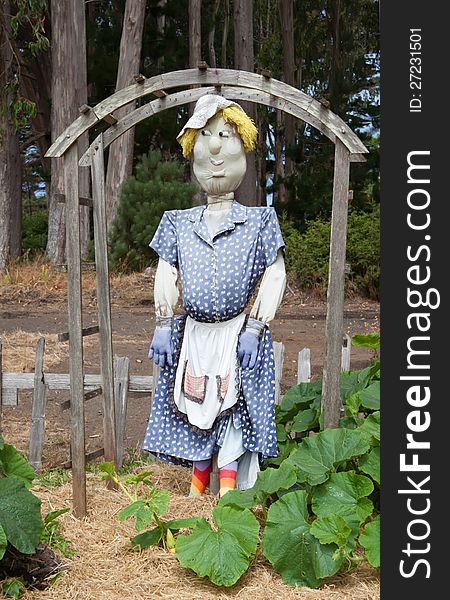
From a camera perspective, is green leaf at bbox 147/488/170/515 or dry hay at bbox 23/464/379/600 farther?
green leaf at bbox 147/488/170/515

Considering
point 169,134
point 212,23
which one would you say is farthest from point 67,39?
point 212,23

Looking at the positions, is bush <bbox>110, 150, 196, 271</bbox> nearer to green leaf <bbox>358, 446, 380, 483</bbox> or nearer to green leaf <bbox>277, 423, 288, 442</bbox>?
green leaf <bbox>277, 423, 288, 442</bbox>

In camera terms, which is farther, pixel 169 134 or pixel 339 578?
pixel 169 134

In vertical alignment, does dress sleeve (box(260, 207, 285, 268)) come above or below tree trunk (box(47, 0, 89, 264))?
below

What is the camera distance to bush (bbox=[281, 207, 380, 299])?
38.3 ft

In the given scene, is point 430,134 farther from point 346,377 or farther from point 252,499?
point 346,377

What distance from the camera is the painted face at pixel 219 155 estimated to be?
3.88m

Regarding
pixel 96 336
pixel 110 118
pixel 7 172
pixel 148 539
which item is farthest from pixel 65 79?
pixel 148 539

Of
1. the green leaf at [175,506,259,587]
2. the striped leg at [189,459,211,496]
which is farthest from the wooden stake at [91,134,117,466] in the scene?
the green leaf at [175,506,259,587]

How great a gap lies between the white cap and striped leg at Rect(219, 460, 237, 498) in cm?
160

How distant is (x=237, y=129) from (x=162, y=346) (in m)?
1.09

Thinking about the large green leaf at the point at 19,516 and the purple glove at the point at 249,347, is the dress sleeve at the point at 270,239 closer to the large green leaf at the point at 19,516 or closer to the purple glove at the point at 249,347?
the purple glove at the point at 249,347

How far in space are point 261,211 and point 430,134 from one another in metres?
1.33

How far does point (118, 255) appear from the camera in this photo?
1195cm
